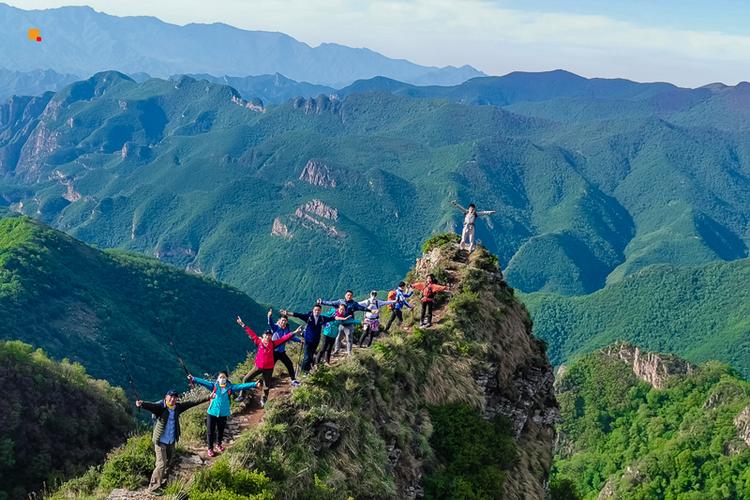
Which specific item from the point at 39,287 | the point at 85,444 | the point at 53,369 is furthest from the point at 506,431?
the point at 39,287

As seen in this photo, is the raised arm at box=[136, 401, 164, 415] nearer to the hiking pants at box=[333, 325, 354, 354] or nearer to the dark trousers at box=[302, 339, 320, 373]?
the dark trousers at box=[302, 339, 320, 373]

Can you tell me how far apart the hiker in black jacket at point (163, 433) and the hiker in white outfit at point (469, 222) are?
17.4 metres

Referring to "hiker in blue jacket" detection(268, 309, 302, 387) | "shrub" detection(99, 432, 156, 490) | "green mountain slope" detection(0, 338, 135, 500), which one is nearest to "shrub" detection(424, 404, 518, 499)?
"hiker in blue jacket" detection(268, 309, 302, 387)

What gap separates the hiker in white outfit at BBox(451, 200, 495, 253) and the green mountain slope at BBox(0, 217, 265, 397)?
38.2m

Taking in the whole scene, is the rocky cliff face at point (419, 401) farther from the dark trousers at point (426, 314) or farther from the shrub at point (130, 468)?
the shrub at point (130, 468)

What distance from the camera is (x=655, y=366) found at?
8350cm

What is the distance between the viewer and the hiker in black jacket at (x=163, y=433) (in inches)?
485

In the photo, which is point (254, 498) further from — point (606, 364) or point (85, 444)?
point (606, 364)

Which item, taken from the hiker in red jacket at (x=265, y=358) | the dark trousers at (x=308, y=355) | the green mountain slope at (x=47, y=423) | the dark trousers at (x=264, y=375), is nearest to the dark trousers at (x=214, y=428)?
the hiker in red jacket at (x=265, y=358)

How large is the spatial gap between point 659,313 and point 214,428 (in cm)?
15967

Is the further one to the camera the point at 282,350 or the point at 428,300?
the point at 428,300

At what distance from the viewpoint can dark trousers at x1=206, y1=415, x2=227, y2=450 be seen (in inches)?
533

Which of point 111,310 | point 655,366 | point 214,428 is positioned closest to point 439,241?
point 214,428

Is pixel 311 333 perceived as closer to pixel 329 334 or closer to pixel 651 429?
pixel 329 334
